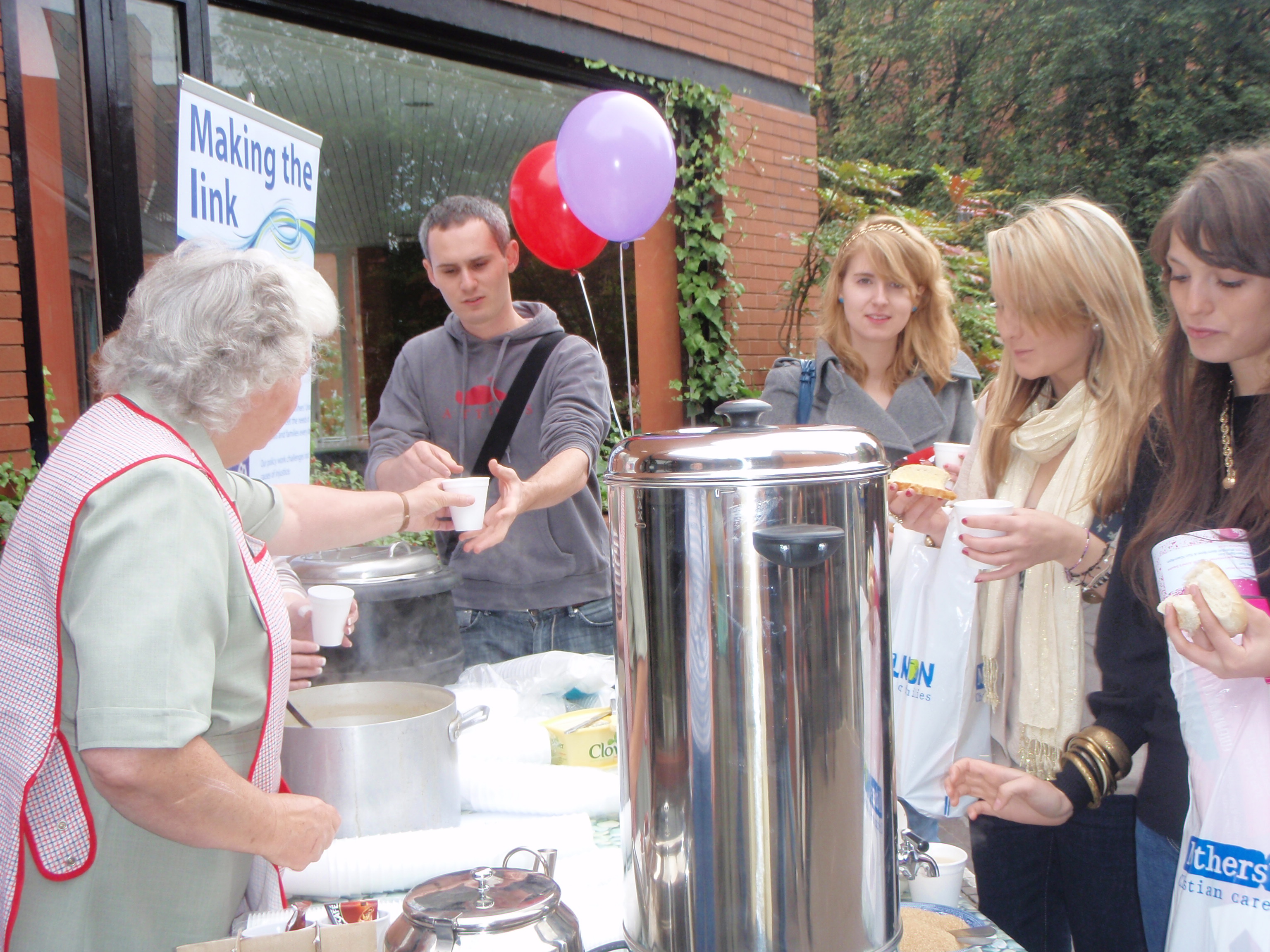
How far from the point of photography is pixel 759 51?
638 cm

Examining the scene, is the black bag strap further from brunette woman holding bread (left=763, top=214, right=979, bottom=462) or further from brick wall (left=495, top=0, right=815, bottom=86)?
brick wall (left=495, top=0, right=815, bottom=86)

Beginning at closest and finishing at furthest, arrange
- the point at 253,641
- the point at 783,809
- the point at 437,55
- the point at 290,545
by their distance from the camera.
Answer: the point at 783,809
the point at 253,641
the point at 290,545
the point at 437,55

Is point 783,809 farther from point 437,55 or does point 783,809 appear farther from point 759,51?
point 759,51

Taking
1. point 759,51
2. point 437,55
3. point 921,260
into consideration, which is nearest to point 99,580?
point 921,260

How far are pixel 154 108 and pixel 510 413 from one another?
218cm

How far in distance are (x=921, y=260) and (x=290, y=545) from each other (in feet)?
6.52

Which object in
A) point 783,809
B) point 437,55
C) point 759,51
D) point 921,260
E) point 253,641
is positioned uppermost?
point 759,51

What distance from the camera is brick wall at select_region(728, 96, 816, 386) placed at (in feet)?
20.7

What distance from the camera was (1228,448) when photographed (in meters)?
1.42

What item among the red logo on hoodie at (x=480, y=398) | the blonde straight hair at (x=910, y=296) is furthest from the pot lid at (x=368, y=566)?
the blonde straight hair at (x=910, y=296)

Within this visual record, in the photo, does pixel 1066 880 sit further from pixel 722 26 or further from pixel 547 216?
pixel 722 26

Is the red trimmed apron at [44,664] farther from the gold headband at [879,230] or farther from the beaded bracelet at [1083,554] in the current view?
the gold headband at [879,230]

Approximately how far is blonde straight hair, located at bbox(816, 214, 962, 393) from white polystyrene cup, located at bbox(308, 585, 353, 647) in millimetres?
1833

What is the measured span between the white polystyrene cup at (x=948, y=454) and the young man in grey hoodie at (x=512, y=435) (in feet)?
2.99
